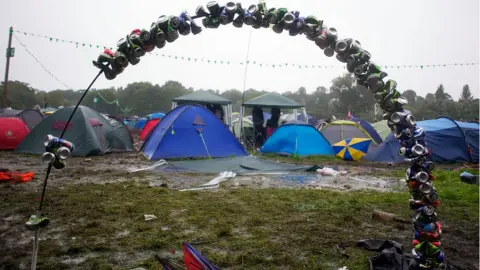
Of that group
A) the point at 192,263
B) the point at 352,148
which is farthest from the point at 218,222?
the point at 352,148

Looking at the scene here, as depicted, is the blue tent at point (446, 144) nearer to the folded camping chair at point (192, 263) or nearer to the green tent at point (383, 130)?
the green tent at point (383, 130)

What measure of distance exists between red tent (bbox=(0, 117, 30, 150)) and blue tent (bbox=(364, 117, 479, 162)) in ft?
Result: 38.9

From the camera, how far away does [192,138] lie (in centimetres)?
1003

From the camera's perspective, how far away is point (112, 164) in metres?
9.12

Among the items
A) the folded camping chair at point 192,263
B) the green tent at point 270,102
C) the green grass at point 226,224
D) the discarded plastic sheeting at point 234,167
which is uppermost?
the green tent at point 270,102

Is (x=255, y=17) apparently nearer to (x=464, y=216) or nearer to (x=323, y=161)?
(x=464, y=216)

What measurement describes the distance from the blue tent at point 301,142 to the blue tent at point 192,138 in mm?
1609

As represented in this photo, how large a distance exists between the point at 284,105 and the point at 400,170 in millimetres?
6593

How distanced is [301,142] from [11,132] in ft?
32.1

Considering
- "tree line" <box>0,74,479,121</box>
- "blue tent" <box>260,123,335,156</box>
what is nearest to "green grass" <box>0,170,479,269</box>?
"blue tent" <box>260,123,335,156</box>

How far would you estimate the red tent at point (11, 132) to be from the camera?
11.6 metres

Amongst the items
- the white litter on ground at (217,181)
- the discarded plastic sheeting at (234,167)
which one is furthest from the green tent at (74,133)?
the white litter on ground at (217,181)

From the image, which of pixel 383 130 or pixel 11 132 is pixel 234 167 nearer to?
pixel 11 132

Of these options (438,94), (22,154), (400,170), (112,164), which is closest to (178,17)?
(112,164)
